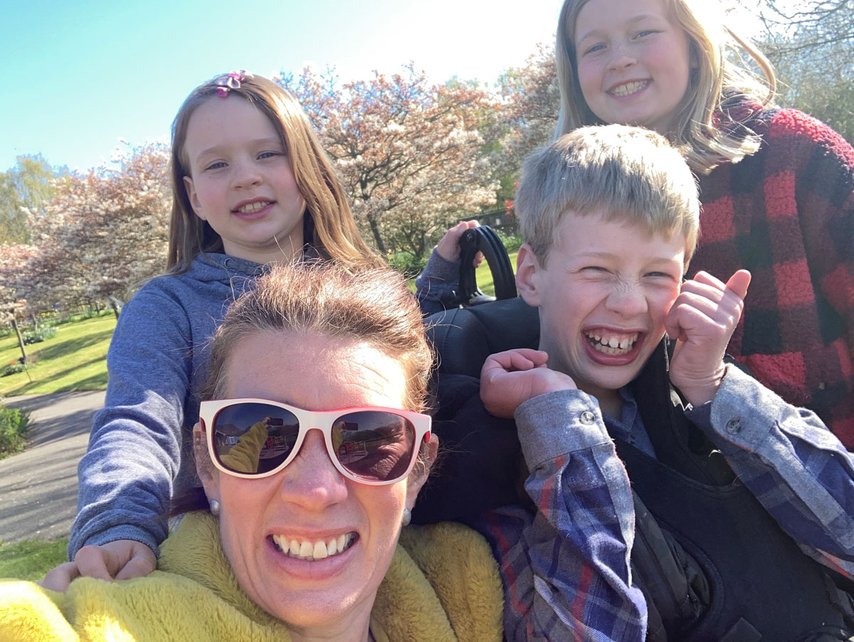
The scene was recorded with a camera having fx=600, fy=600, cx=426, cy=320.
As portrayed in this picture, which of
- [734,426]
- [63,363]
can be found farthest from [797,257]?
[63,363]

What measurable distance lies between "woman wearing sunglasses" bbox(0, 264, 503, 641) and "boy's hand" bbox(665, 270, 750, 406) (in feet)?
2.33

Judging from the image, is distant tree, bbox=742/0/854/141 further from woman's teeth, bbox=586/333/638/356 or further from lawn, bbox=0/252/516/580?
woman's teeth, bbox=586/333/638/356

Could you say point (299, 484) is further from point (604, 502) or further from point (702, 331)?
point (702, 331)

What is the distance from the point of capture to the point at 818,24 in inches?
356

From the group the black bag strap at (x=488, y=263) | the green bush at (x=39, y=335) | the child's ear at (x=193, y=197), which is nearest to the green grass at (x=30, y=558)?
the child's ear at (x=193, y=197)

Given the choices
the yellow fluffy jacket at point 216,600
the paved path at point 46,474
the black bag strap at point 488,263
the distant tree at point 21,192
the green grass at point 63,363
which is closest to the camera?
the yellow fluffy jacket at point 216,600

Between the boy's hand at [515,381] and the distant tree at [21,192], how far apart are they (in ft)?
144

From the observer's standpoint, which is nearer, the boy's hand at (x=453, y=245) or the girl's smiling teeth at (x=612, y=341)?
the girl's smiling teeth at (x=612, y=341)

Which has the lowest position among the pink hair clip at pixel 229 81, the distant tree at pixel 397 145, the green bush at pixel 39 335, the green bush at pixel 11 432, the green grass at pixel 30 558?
the green bush at pixel 39 335

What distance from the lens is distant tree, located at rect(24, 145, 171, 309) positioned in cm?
1518

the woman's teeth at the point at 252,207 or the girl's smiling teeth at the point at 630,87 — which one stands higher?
the girl's smiling teeth at the point at 630,87

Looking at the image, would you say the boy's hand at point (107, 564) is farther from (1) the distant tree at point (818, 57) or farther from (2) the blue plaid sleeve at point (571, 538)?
(1) the distant tree at point (818, 57)

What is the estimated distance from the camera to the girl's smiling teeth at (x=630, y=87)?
7.55ft

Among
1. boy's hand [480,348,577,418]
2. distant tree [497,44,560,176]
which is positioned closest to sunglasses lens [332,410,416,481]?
boy's hand [480,348,577,418]
